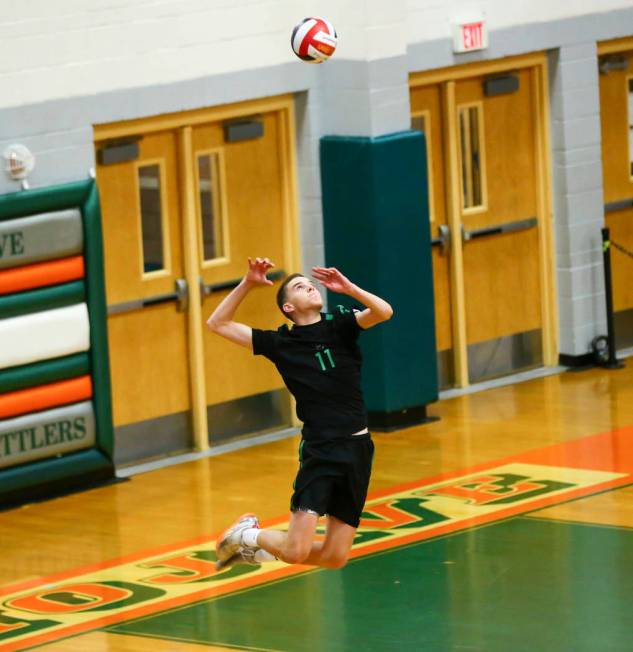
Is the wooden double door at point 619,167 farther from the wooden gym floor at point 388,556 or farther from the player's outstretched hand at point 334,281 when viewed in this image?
the player's outstretched hand at point 334,281

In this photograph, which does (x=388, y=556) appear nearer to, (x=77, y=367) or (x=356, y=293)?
(x=356, y=293)

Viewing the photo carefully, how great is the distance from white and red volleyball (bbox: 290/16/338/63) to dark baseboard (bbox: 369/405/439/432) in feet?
10.4

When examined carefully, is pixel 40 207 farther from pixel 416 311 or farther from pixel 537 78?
pixel 537 78

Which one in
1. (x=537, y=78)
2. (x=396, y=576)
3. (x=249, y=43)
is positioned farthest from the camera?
(x=537, y=78)

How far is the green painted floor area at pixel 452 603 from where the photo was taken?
8297mm

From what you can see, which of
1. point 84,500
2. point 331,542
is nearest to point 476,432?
point 84,500

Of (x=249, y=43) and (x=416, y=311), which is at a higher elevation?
(x=249, y=43)

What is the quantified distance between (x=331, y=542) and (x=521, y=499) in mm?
2817

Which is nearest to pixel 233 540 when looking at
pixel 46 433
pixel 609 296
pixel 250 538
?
pixel 250 538

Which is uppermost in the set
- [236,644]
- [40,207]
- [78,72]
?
[78,72]

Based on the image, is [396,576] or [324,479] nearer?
[324,479]

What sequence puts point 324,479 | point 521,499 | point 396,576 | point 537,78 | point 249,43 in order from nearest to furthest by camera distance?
point 324,479 → point 396,576 → point 521,499 → point 249,43 → point 537,78

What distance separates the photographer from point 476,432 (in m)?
12.6

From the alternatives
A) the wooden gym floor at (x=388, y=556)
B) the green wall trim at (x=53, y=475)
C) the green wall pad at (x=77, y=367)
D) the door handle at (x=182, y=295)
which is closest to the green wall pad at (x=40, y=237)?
the green wall pad at (x=77, y=367)
